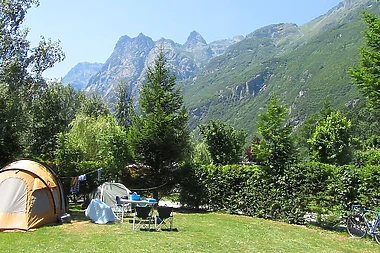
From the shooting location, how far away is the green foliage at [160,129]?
62.7 ft

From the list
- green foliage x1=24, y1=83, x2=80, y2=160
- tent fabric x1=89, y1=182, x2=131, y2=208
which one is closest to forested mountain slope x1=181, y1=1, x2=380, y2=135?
green foliage x1=24, y1=83, x2=80, y2=160

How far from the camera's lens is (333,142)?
Result: 24.7 meters

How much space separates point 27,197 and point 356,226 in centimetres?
1179

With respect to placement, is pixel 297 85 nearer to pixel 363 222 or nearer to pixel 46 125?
pixel 46 125

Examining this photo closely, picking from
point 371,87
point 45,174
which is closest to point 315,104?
point 371,87

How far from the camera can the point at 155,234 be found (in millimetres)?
11492

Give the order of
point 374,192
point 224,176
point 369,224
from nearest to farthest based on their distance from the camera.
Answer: point 369,224
point 374,192
point 224,176

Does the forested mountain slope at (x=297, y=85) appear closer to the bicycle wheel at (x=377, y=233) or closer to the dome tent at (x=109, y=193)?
the dome tent at (x=109, y=193)

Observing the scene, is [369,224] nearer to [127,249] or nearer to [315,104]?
[127,249]

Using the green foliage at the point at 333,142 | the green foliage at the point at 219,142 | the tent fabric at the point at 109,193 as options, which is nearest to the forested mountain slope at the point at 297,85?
the green foliage at the point at 333,142

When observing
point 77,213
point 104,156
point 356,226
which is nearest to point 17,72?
point 104,156

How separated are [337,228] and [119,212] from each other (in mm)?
9462

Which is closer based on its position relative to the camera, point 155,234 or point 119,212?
point 155,234

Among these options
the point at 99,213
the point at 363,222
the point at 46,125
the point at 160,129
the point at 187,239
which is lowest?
the point at 187,239
